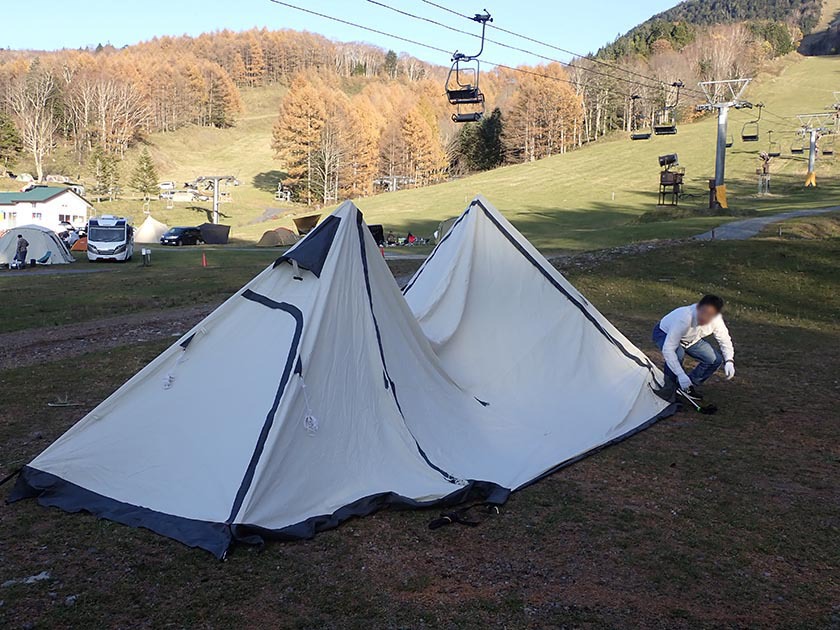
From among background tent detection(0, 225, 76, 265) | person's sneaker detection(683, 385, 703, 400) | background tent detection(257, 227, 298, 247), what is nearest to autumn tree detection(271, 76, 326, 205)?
background tent detection(257, 227, 298, 247)

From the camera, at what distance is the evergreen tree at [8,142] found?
83.7 meters

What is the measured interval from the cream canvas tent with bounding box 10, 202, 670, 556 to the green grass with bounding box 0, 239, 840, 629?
9.6 inches

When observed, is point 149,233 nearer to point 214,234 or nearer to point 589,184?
point 214,234

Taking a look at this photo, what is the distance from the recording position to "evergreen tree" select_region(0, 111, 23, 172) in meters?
83.7

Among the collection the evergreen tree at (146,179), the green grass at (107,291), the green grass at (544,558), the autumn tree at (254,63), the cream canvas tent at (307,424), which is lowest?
the green grass at (107,291)

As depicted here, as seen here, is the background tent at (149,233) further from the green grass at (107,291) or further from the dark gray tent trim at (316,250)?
the dark gray tent trim at (316,250)

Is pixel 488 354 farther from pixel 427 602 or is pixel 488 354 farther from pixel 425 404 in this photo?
pixel 427 602

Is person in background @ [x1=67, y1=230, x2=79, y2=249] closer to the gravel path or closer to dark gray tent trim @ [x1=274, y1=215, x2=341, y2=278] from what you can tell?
the gravel path

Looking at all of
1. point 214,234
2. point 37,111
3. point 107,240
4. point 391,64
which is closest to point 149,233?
point 214,234

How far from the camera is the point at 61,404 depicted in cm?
869

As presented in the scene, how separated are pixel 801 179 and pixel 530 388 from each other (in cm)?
5889

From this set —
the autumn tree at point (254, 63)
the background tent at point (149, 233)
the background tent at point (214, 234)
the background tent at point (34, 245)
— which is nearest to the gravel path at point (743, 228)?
the background tent at point (34, 245)

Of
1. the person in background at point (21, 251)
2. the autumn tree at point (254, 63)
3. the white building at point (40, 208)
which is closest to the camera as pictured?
the person in background at point (21, 251)

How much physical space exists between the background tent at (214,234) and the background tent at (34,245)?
15.7 meters
